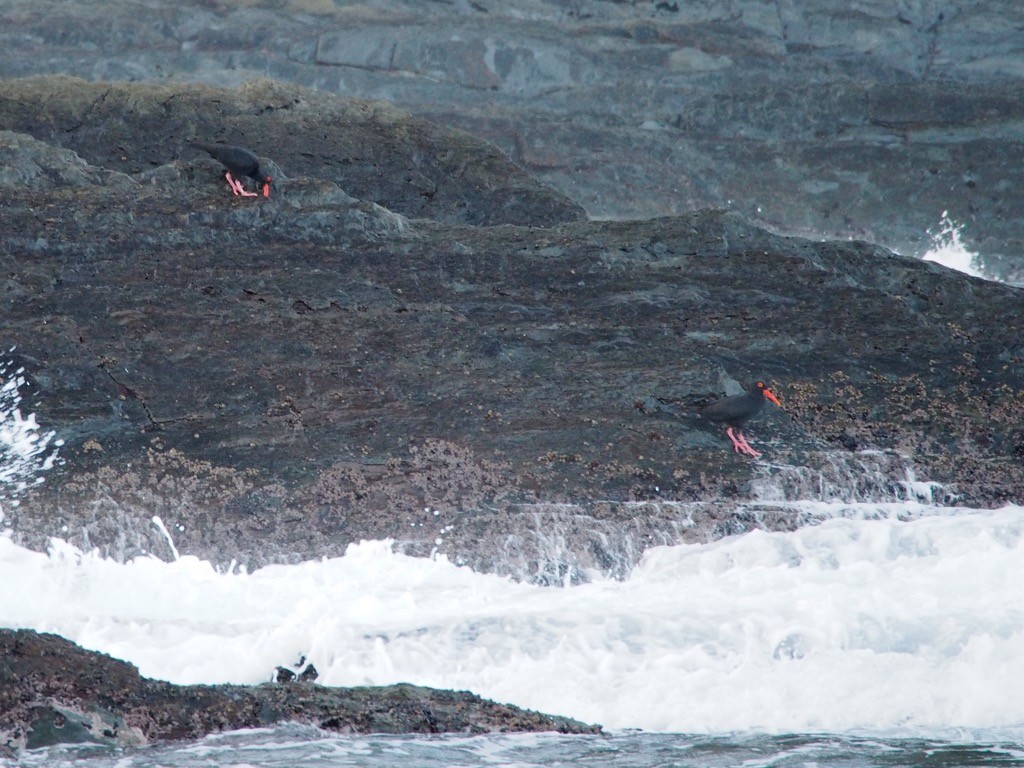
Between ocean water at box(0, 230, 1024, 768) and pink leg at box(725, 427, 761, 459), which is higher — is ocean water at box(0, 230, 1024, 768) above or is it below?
below

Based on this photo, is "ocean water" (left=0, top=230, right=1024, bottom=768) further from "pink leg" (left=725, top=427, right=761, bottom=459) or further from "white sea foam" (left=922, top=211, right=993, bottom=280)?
"white sea foam" (left=922, top=211, right=993, bottom=280)

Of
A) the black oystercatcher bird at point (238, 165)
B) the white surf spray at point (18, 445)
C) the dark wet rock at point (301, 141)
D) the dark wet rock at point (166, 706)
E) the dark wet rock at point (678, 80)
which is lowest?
the dark wet rock at point (166, 706)

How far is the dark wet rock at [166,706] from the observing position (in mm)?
6953

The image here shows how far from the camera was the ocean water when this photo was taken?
728 centimetres

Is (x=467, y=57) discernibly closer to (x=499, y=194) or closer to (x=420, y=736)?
(x=499, y=194)

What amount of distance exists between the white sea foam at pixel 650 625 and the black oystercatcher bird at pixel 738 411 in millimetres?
900

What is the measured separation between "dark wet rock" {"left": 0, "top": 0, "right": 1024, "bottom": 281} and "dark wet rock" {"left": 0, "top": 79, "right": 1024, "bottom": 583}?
684 cm

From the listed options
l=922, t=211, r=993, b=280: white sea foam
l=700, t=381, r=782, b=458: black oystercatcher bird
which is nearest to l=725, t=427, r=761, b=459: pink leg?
l=700, t=381, r=782, b=458: black oystercatcher bird

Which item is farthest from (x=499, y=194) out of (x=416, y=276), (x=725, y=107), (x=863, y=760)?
(x=863, y=760)

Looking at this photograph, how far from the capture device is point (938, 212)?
19281 millimetres

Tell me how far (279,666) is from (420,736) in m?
1.34

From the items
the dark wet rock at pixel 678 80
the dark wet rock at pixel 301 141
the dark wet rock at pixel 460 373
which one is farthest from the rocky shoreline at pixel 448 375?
the dark wet rock at pixel 678 80

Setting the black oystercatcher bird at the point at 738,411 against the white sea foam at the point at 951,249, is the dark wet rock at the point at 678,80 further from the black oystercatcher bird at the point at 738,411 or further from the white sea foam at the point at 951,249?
the black oystercatcher bird at the point at 738,411

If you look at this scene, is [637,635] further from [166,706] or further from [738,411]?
[166,706]
